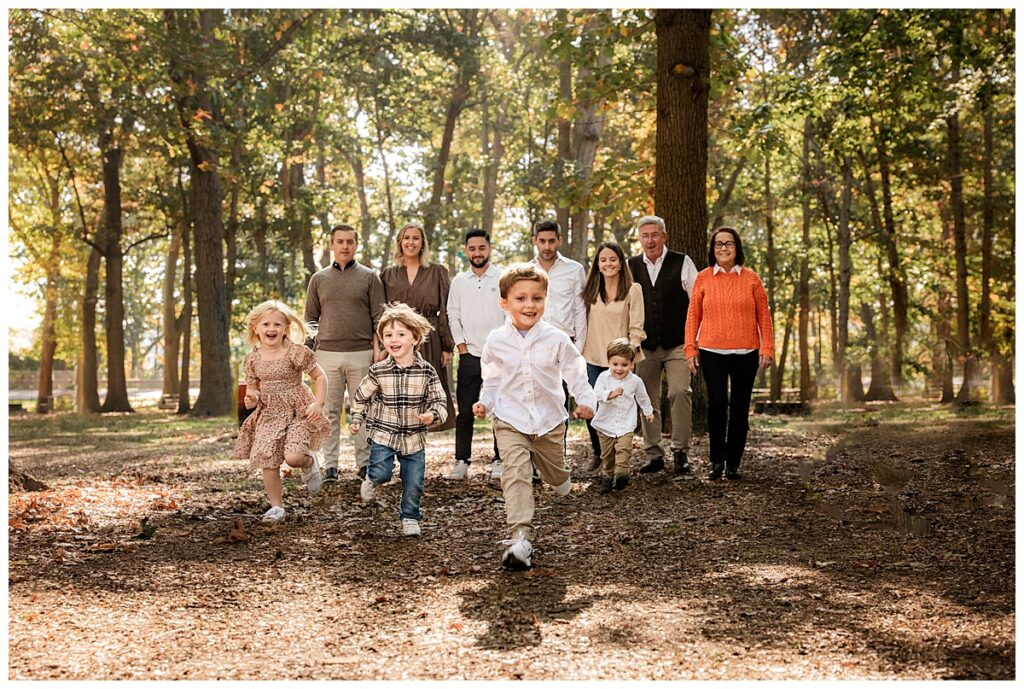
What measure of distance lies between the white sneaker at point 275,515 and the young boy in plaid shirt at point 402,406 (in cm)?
96

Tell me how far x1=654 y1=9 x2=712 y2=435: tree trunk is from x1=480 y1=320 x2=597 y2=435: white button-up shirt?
5816 mm

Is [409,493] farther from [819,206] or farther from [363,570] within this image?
[819,206]

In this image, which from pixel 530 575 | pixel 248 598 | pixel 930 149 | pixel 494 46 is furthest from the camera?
pixel 494 46

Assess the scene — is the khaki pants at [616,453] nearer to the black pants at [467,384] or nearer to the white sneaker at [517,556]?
the black pants at [467,384]

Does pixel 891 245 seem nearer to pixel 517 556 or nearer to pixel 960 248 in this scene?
pixel 960 248

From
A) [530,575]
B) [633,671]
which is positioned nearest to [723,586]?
[530,575]

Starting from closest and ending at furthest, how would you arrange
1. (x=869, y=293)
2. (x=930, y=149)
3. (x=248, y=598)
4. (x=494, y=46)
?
1. (x=248, y=598)
2. (x=930, y=149)
3. (x=869, y=293)
4. (x=494, y=46)

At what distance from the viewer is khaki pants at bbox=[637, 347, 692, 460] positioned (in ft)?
29.7

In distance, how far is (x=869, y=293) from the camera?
32062 millimetres

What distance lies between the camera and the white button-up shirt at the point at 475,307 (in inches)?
350

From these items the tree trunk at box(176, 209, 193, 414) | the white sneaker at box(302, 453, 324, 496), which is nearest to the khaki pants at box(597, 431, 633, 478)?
the white sneaker at box(302, 453, 324, 496)

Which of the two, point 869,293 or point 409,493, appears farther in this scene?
point 869,293

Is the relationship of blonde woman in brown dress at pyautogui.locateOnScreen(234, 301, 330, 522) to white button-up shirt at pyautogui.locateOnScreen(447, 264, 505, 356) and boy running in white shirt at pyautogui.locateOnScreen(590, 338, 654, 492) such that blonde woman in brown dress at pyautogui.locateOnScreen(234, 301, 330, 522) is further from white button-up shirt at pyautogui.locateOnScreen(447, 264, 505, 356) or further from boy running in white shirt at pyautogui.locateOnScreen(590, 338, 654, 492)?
boy running in white shirt at pyautogui.locateOnScreen(590, 338, 654, 492)

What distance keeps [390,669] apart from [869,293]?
3016 centimetres
